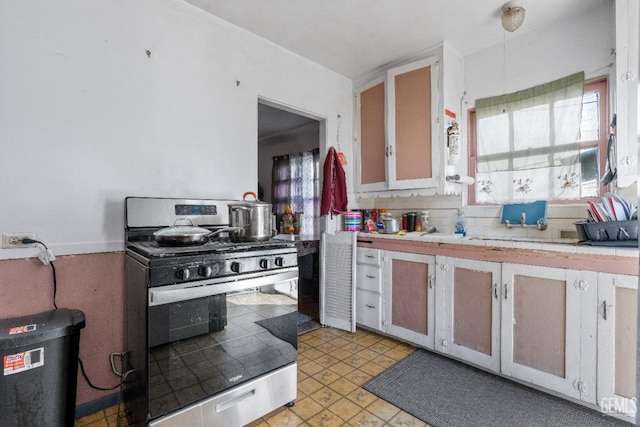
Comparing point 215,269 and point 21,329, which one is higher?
point 215,269

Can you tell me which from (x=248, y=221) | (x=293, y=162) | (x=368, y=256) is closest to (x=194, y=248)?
(x=248, y=221)

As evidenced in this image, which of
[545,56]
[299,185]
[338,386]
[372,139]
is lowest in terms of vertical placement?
[338,386]

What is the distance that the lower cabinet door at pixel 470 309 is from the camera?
6.95 feet

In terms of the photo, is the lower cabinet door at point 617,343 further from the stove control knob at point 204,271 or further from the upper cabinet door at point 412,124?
the stove control knob at point 204,271

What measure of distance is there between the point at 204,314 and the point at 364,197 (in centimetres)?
234

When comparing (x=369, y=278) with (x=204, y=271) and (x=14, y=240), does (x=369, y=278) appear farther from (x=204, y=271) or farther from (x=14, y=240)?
(x=14, y=240)

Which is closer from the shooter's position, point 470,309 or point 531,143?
point 470,309

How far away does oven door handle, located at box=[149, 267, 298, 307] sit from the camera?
→ 4.38 ft

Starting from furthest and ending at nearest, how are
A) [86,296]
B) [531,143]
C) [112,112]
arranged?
[531,143] < [112,112] < [86,296]

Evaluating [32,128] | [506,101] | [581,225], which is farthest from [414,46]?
[32,128]

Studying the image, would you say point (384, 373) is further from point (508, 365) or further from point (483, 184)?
point (483, 184)

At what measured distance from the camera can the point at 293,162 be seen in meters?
5.60

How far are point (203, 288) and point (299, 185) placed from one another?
13.5 feet

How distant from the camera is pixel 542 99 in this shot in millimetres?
2477
